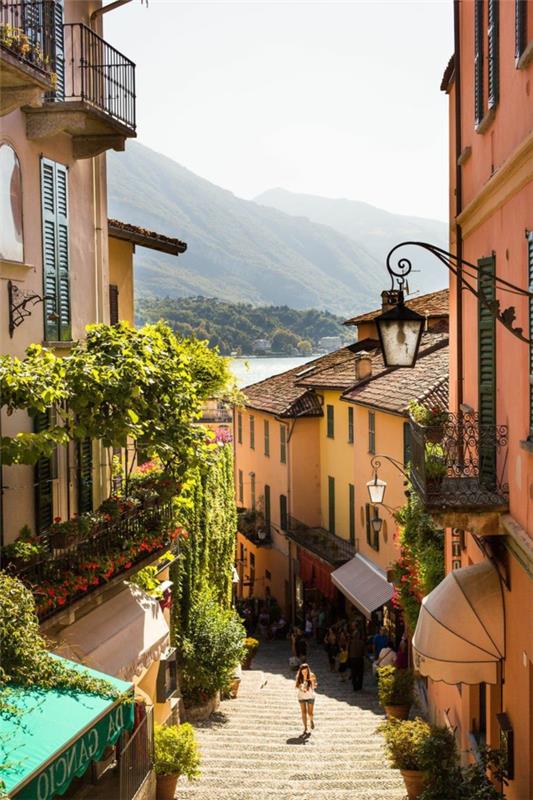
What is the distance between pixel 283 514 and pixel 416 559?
78.6 ft

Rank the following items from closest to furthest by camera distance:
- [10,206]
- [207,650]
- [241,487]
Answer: [10,206] → [207,650] → [241,487]

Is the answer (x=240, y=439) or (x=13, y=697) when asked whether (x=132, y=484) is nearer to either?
(x=13, y=697)

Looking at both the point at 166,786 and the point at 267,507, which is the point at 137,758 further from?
the point at 267,507

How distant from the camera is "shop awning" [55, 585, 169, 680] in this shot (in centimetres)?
1399

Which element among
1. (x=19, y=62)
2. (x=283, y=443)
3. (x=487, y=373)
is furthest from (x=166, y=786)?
(x=283, y=443)

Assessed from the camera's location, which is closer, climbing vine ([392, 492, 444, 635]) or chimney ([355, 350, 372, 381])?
climbing vine ([392, 492, 444, 635])

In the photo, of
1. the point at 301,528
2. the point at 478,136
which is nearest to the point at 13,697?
the point at 478,136

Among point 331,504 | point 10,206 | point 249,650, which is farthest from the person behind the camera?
point 331,504

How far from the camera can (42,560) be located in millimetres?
13102

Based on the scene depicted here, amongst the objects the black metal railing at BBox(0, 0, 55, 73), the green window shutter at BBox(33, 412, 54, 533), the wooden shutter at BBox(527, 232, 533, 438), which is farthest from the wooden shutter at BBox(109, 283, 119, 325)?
the wooden shutter at BBox(527, 232, 533, 438)

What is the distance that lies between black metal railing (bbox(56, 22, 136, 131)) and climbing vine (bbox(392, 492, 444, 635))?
7.29 metres

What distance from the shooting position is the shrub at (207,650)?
2358 cm

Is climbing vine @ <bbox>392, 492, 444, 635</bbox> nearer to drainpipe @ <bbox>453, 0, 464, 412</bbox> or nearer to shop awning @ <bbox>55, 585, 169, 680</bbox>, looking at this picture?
drainpipe @ <bbox>453, 0, 464, 412</bbox>

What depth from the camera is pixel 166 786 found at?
54.4 feet
